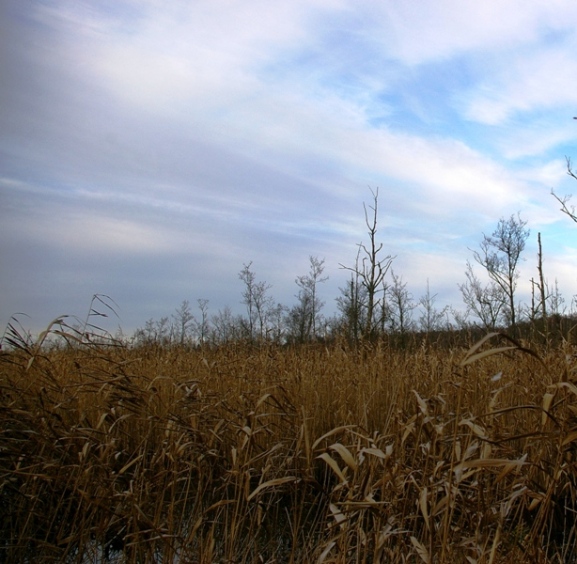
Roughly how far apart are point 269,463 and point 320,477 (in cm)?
128

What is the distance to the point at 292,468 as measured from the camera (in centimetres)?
308

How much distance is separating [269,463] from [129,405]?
106 cm

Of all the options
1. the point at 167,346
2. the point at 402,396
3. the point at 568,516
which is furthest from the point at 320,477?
the point at 167,346

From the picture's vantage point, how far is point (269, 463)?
251 cm

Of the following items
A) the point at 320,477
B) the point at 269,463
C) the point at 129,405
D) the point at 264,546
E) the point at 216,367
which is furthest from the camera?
the point at 216,367

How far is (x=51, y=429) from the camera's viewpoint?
105 inches

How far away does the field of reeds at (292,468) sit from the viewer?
1875 millimetres

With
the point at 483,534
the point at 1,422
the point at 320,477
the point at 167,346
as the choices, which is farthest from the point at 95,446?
the point at 167,346

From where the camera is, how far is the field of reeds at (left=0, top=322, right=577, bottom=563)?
6.15ft

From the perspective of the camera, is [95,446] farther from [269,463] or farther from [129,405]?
[269,463]

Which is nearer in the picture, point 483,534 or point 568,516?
point 483,534

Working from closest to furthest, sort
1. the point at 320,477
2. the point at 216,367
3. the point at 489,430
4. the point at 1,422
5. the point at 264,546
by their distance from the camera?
the point at 489,430 → the point at 264,546 → the point at 1,422 → the point at 320,477 → the point at 216,367

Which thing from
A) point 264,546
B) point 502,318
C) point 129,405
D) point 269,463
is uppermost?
point 502,318

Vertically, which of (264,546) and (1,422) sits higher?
(1,422)
